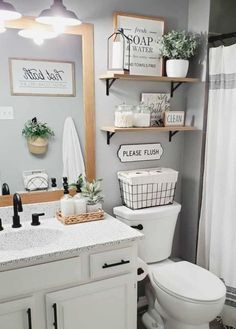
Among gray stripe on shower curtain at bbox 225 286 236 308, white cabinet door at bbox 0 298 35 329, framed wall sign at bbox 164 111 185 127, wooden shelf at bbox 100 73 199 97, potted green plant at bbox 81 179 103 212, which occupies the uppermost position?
wooden shelf at bbox 100 73 199 97

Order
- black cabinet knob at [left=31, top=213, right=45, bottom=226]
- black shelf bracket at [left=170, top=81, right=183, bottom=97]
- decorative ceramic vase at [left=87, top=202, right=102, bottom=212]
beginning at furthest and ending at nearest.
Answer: black shelf bracket at [left=170, top=81, right=183, bottom=97] → decorative ceramic vase at [left=87, top=202, right=102, bottom=212] → black cabinet knob at [left=31, top=213, right=45, bottom=226]

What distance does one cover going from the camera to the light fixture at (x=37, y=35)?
1.84 m

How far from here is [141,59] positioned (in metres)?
2.18

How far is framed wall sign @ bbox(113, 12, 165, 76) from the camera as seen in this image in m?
2.11

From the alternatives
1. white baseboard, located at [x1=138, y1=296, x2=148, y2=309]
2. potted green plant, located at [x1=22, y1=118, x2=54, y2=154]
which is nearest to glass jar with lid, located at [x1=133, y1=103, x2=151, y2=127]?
potted green plant, located at [x1=22, y1=118, x2=54, y2=154]

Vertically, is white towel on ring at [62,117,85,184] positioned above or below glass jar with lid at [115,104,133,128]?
below

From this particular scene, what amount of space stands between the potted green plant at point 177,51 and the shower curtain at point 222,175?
17 cm

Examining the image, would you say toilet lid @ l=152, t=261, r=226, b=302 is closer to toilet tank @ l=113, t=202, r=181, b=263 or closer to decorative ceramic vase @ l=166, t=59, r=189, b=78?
toilet tank @ l=113, t=202, r=181, b=263

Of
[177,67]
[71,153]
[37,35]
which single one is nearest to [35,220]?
[71,153]

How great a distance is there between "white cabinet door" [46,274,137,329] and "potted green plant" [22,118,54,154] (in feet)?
2.76

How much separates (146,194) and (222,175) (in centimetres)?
53

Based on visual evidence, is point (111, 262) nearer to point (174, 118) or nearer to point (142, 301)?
point (142, 301)

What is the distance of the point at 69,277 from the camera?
1.61 m

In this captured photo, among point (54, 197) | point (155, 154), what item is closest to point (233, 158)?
point (155, 154)
